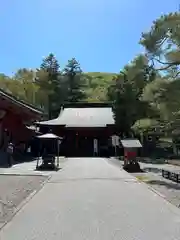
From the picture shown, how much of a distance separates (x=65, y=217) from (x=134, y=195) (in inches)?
182

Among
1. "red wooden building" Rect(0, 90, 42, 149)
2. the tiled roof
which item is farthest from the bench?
the tiled roof

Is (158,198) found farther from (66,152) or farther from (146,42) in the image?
(66,152)

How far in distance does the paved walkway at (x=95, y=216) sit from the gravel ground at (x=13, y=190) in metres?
0.35

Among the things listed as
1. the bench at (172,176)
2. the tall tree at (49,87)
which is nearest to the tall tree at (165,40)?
the bench at (172,176)

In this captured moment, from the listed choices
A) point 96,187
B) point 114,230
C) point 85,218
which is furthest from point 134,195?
point 114,230

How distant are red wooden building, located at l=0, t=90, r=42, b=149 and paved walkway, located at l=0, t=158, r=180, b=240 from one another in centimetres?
1761

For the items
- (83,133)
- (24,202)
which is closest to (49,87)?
(83,133)

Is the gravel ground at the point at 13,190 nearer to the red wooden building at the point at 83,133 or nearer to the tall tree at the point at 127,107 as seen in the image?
the tall tree at the point at 127,107

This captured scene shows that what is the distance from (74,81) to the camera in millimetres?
88562

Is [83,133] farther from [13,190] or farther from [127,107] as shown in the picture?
[13,190]

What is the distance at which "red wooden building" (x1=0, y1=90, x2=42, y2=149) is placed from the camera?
32034 mm

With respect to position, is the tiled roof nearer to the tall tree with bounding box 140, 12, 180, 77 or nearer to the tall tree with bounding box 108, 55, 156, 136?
the tall tree with bounding box 108, 55, 156, 136

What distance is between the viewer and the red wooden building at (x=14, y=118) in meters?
32.0

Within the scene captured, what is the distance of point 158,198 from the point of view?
13.1 meters
